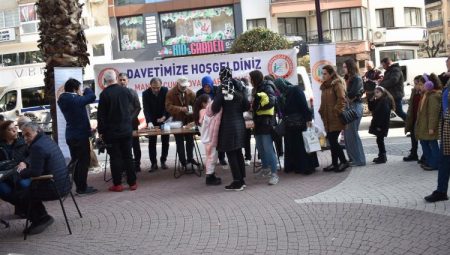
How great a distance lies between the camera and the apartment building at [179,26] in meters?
40.3

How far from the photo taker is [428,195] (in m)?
7.14

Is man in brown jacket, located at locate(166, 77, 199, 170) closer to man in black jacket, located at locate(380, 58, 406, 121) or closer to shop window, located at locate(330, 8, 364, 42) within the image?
man in black jacket, located at locate(380, 58, 406, 121)

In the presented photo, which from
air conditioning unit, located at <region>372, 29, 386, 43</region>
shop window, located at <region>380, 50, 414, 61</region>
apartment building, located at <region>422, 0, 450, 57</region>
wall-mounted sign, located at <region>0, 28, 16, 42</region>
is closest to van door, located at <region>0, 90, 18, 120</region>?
wall-mounted sign, located at <region>0, 28, 16, 42</region>

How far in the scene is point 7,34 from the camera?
133ft

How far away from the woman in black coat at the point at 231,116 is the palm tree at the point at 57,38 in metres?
4.78

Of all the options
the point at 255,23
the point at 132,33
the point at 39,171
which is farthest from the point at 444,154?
the point at 132,33

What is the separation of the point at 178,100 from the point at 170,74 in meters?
2.81

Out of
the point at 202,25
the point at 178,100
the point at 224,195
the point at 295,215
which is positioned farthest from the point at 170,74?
the point at 202,25

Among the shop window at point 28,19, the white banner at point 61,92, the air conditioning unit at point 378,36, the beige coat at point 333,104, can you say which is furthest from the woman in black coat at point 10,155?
the air conditioning unit at point 378,36

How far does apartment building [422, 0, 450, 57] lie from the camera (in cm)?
6425

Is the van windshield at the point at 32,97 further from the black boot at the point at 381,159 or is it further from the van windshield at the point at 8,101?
the black boot at the point at 381,159

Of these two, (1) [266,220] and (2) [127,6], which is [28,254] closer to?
(1) [266,220]

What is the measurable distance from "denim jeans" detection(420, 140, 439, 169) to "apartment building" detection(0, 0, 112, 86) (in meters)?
33.1

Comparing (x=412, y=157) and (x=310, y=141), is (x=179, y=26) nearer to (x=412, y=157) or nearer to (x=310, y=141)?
(x=412, y=157)
